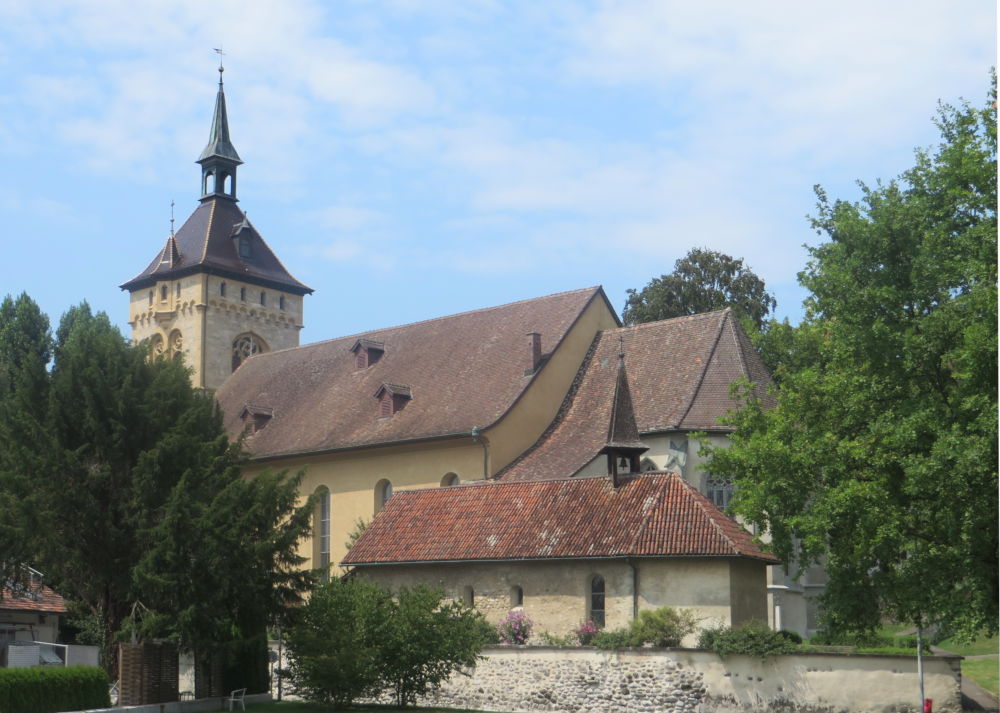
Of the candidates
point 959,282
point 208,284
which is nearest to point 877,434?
point 959,282

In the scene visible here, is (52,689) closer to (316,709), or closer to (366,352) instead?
(316,709)

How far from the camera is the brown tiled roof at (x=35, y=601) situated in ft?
106

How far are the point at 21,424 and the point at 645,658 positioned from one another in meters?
15.6

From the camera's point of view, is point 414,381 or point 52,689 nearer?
point 52,689

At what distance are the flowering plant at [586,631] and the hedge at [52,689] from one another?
10.2 m

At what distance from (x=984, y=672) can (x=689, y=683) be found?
9.32 meters

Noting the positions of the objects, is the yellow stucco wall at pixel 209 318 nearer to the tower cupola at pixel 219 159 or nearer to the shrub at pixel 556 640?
the tower cupola at pixel 219 159

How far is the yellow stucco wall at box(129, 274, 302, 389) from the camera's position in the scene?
59.1 meters

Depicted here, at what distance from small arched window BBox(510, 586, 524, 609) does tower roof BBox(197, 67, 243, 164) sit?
3763cm

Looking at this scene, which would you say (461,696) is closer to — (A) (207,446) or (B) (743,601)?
(B) (743,601)

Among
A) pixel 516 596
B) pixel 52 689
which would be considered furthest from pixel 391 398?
pixel 52 689

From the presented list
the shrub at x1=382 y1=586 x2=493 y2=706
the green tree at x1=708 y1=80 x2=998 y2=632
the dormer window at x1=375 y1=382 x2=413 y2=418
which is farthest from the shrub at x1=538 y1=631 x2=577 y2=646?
the dormer window at x1=375 y1=382 x2=413 y2=418

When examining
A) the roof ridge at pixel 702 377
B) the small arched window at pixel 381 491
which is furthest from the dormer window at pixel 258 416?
the roof ridge at pixel 702 377

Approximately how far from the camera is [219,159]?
62188mm
